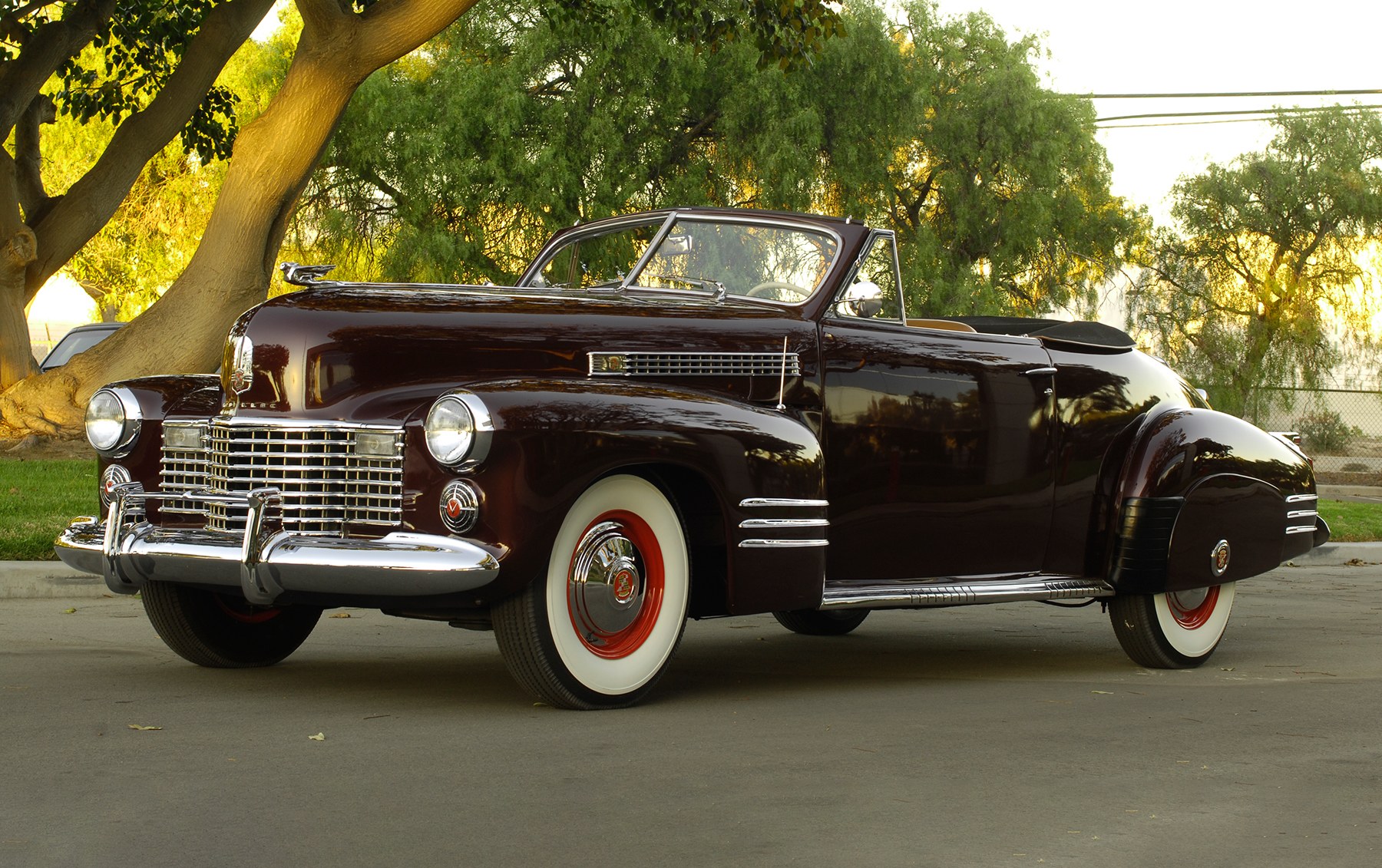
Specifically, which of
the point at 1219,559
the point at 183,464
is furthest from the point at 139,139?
the point at 1219,559

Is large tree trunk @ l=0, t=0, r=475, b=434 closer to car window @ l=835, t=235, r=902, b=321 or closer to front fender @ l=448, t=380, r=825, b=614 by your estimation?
car window @ l=835, t=235, r=902, b=321

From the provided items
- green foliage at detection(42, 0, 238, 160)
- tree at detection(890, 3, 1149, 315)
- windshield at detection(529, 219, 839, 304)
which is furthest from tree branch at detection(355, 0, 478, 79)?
tree at detection(890, 3, 1149, 315)

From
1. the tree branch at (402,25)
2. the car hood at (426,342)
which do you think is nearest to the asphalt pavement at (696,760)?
the car hood at (426,342)

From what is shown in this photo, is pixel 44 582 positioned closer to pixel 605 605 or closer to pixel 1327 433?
pixel 605 605

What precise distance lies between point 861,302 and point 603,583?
5.84 feet

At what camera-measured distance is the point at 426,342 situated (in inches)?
206

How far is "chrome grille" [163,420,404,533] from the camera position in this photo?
488 cm

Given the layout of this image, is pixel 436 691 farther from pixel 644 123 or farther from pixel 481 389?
pixel 644 123

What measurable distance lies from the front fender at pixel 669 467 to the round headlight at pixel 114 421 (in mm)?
1522

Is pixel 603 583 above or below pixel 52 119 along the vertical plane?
below

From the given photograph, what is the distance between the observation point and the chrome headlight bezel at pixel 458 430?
4.71 meters

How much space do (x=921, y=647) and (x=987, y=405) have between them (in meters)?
1.51

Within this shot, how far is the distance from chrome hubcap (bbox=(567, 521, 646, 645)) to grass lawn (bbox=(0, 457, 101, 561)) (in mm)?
2788

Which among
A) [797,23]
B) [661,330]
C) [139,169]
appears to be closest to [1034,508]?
[661,330]
